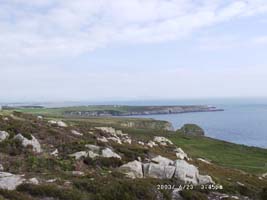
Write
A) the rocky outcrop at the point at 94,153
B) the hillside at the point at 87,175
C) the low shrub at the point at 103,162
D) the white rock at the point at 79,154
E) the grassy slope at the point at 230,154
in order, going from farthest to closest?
the grassy slope at the point at 230,154
the rocky outcrop at the point at 94,153
the white rock at the point at 79,154
the low shrub at the point at 103,162
the hillside at the point at 87,175

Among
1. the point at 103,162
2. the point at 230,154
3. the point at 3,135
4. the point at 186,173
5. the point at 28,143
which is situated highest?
the point at 3,135

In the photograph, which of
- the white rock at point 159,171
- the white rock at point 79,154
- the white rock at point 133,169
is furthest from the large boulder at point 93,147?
the white rock at point 159,171

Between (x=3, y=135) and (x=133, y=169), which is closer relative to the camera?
(x=133, y=169)

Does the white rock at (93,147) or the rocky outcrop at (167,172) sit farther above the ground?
the white rock at (93,147)

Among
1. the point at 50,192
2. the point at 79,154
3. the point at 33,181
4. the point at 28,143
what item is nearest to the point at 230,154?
the point at 79,154

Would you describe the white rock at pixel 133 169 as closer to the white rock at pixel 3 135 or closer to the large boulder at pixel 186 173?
the large boulder at pixel 186 173

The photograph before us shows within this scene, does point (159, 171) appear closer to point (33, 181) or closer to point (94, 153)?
point (94, 153)

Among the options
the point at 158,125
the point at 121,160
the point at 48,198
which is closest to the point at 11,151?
the point at 121,160
